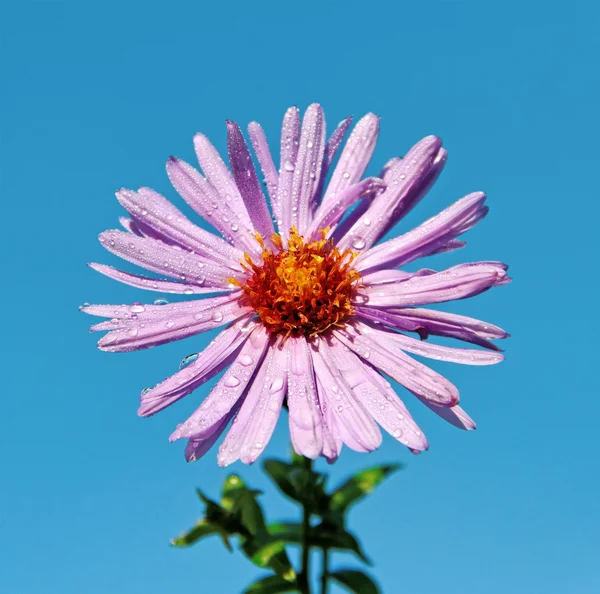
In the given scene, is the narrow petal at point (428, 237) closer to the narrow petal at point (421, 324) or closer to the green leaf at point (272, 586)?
the narrow petal at point (421, 324)

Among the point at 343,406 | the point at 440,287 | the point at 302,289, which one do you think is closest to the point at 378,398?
the point at 343,406

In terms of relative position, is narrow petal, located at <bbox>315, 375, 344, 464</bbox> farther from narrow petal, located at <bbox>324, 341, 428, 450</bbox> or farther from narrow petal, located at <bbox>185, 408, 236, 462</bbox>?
narrow petal, located at <bbox>185, 408, 236, 462</bbox>

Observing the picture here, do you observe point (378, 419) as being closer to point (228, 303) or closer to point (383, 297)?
point (383, 297)

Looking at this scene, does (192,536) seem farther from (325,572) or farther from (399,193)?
(399,193)

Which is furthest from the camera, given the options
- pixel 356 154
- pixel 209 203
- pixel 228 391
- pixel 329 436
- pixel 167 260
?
pixel 209 203

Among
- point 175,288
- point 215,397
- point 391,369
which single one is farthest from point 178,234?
point 391,369

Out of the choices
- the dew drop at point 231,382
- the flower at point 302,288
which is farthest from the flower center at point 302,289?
the dew drop at point 231,382

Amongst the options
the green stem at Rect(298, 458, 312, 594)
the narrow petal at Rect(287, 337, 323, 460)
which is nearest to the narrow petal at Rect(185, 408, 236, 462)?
the narrow petal at Rect(287, 337, 323, 460)

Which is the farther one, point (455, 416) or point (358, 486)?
point (358, 486)
